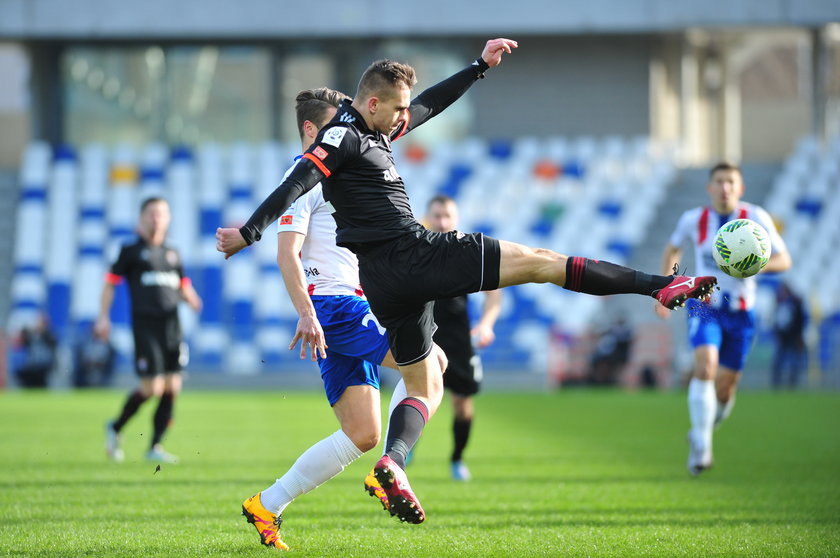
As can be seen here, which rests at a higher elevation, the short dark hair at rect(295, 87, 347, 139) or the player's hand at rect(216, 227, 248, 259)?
the short dark hair at rect(295, 87, 347, 139)

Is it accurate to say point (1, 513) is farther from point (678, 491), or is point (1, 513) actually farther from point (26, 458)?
point (678, 491)

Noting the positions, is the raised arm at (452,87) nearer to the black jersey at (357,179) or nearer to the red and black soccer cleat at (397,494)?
the black jersey at (357,179)

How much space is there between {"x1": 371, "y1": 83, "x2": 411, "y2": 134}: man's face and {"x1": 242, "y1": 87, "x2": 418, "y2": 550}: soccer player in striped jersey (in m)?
0.70

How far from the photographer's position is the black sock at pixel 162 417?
11000 mm

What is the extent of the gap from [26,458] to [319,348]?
20.2 feet

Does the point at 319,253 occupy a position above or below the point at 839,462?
above

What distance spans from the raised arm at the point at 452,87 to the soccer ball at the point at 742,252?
1564 millimetres

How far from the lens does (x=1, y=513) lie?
7.36m

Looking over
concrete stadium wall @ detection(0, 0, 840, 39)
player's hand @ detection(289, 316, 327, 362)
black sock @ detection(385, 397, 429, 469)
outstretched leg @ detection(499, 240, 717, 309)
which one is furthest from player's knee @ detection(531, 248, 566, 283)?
concrete stadium wall @ detection(0, 0, 840, 39)

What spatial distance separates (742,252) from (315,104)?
2.40 metres

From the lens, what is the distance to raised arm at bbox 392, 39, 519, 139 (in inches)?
258

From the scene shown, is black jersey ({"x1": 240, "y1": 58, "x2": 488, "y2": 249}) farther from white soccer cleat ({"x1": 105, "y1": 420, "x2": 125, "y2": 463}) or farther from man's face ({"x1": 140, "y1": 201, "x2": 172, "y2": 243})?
white soccer cleat ({"x1": 105, "y1": 420, "x2": 125, "y2": 463})

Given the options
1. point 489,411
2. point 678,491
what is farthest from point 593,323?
point 678,491

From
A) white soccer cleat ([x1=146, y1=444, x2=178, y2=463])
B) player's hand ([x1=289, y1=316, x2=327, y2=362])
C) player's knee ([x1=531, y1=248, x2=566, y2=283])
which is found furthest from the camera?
white soccer cleat ([x1=146, y1=444, x2=178, y2=463])
